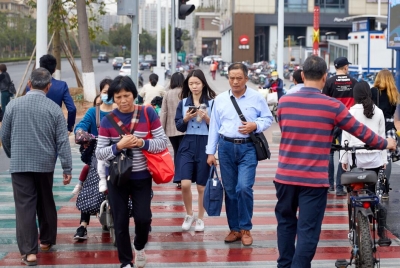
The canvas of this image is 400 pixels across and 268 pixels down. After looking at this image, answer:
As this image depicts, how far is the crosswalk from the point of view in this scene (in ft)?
24.7

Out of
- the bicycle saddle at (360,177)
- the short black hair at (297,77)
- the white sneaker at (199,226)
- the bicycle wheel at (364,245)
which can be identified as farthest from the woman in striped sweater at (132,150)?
the short black hair at (297,77)

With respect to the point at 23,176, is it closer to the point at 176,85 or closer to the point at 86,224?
the point at 86,224

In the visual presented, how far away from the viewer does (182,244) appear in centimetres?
830

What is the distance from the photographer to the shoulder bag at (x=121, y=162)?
6.48m

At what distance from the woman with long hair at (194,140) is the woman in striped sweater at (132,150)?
194cm

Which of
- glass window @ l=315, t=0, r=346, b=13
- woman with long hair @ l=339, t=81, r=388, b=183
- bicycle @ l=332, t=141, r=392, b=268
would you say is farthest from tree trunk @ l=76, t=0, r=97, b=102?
glass window @ l=315, t=0, r=346, b=13

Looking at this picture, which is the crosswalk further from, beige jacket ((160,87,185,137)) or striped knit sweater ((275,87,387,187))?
striped knit sweater ((275,87,387,187))

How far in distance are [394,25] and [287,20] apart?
55977 millimetres

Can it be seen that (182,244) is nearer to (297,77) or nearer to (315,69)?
(315,69)

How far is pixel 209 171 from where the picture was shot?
8.79 metres

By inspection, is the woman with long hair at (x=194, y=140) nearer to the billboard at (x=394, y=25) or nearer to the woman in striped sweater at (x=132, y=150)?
the woman in striped sweater at (x=132, y=150)

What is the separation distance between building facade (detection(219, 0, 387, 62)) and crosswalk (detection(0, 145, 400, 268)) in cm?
6506

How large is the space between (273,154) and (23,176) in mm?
9576

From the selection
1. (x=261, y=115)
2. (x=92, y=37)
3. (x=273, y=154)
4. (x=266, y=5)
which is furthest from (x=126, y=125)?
(x=266, y=5)
